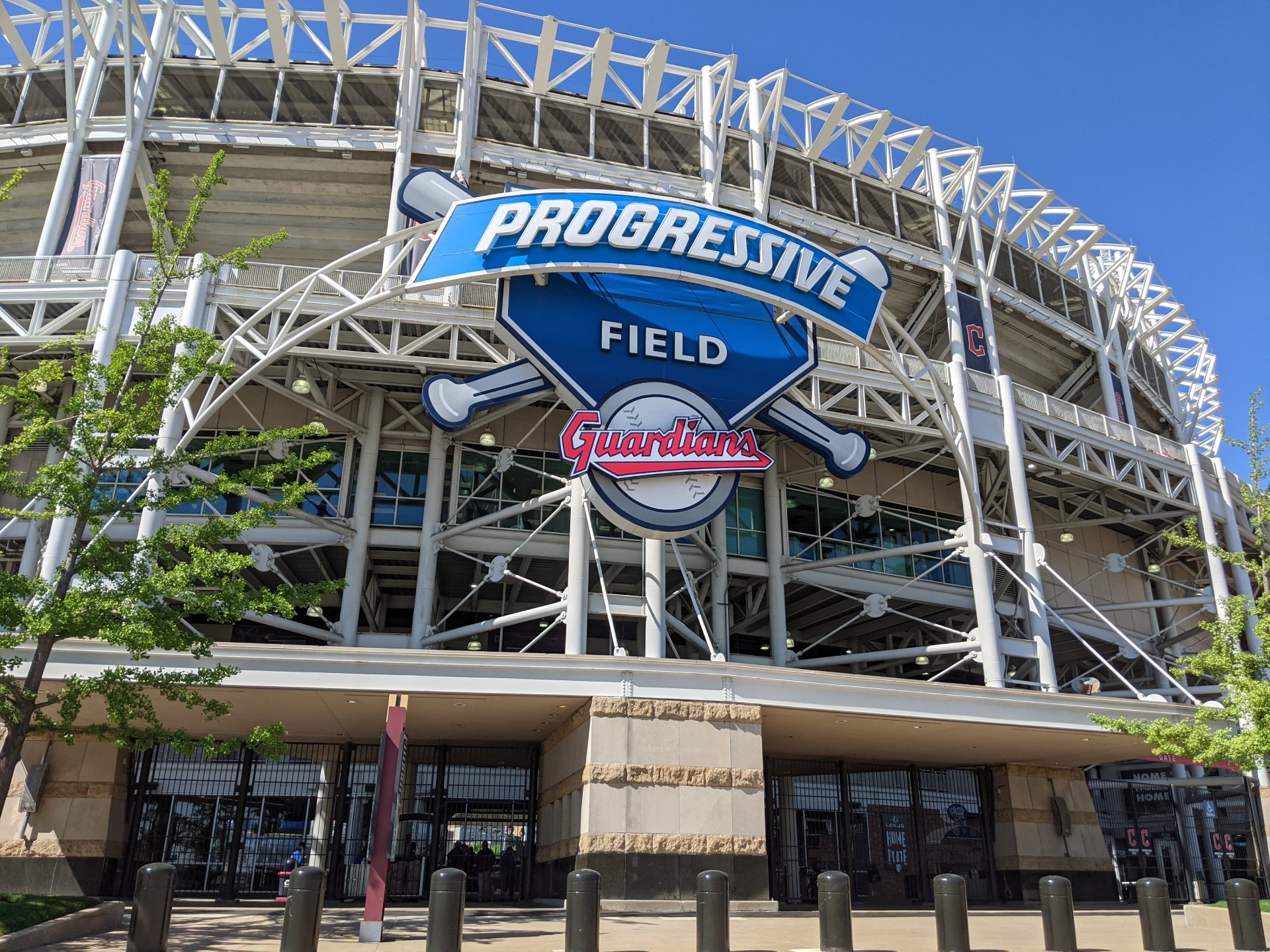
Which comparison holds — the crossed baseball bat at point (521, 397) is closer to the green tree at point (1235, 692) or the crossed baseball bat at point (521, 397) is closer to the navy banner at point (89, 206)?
the green tree at point (1235, 692)

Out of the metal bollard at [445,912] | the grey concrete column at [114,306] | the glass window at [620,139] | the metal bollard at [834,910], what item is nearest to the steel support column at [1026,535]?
the glass window at [620,139]

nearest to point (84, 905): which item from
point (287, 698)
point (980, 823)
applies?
point (287, 698)

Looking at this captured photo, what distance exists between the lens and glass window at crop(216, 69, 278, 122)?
28969 mm

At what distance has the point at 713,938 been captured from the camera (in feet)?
34.7

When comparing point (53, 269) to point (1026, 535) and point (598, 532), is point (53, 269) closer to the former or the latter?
point (598, 532)

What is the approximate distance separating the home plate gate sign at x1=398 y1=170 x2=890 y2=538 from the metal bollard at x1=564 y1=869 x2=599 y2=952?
8272mm

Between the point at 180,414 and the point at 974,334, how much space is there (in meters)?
23.3

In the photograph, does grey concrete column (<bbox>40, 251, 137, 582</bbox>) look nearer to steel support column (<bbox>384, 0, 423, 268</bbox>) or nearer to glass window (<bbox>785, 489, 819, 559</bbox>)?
steel support column (<bbox>384, 0, 423, 268</bbox>)

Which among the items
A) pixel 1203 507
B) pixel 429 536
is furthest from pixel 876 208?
pixel 429 536

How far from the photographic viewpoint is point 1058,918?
38.9 feet

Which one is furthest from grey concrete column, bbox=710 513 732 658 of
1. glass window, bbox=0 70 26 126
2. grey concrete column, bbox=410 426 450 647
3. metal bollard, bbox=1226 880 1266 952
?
glass window, bbox=0 70 26 126

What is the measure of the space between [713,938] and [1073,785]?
58.9ft

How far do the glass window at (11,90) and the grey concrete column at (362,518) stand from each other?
14.8 m

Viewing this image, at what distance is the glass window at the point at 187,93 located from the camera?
29000 millimetres
